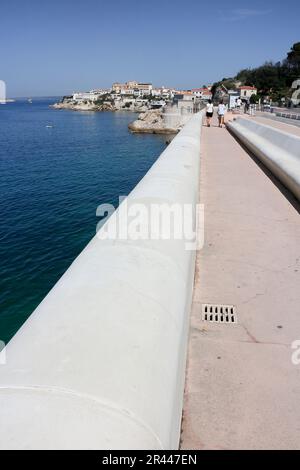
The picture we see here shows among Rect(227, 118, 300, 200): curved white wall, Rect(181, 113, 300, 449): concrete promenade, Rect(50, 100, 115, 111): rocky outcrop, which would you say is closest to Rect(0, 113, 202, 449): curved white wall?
Rect(181, 113, 300, 449): concrete promenade

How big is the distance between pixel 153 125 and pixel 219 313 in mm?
66424

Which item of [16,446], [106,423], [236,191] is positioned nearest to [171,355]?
[106,423]

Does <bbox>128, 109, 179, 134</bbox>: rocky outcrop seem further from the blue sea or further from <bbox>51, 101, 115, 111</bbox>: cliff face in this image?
<bbox>51, 101, 115, 111</bbox>: cliff face

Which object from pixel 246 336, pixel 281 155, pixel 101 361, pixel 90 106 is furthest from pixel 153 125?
pixel 90 106

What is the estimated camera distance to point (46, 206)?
19.5 m

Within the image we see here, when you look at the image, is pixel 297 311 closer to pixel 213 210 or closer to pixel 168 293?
pixel 168 293

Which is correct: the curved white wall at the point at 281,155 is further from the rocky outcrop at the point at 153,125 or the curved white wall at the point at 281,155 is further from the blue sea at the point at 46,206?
the rocky outcrop at the point at 153,125

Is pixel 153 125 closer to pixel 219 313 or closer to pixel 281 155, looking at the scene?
pixel 281 155

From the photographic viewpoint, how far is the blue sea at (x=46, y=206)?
449 inches

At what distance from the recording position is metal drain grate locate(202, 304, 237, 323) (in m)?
2.97

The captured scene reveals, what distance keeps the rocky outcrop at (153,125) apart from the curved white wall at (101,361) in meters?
63.9

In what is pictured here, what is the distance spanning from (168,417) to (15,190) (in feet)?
77.5

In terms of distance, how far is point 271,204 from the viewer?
577cm

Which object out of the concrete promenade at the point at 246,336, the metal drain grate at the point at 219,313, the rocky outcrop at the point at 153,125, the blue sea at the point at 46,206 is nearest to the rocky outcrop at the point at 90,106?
the rocky outcrop at the point at 153,125
